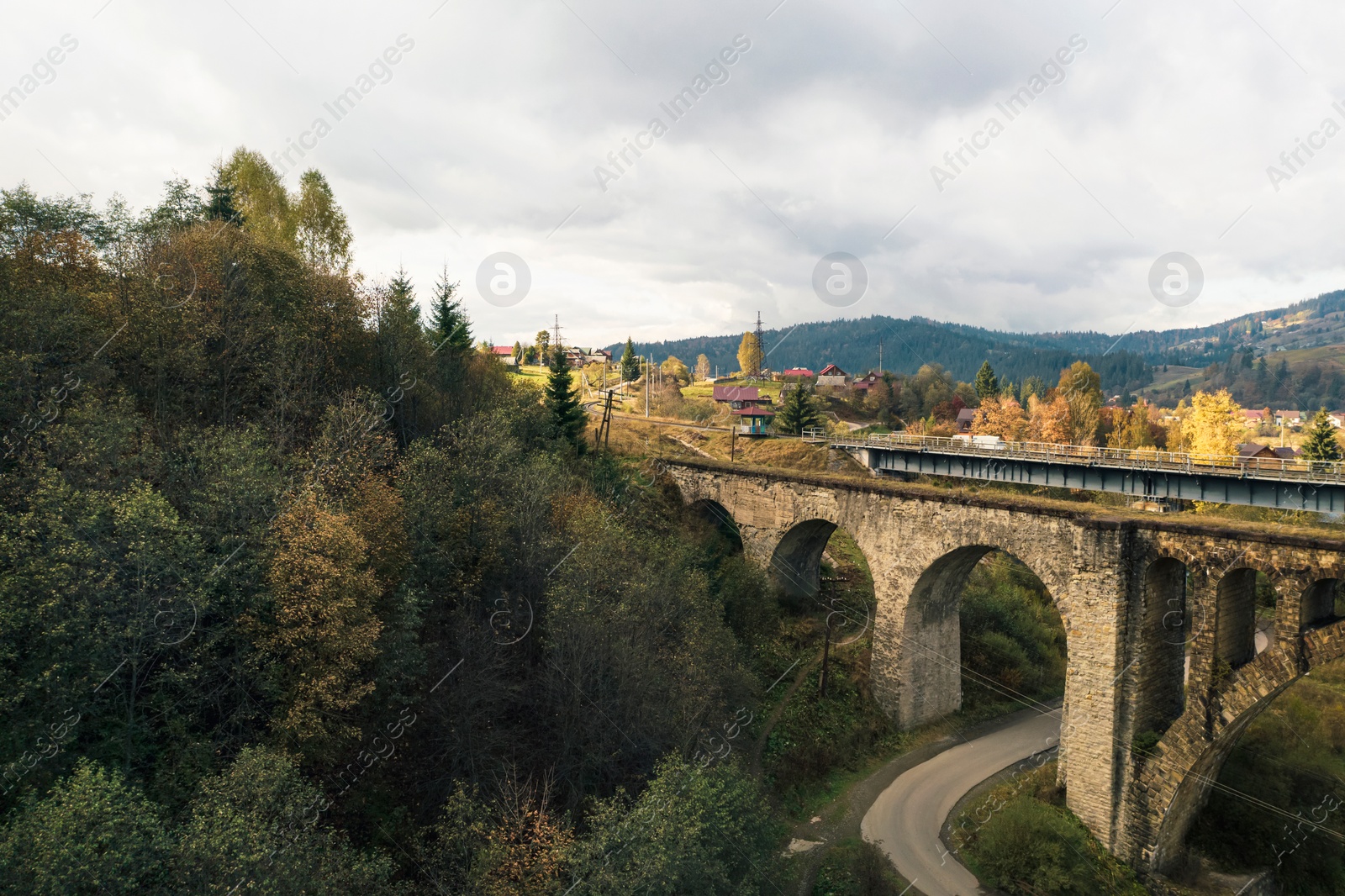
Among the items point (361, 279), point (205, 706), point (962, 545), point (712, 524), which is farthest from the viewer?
point (712, 524)

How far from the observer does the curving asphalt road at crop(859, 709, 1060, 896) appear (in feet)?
80.0

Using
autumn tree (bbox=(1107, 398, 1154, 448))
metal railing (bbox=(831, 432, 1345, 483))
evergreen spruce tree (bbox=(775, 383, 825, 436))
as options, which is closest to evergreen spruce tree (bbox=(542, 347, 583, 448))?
metal railing (bbox=(831, 432, 1345, 483))

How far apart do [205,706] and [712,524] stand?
100ft

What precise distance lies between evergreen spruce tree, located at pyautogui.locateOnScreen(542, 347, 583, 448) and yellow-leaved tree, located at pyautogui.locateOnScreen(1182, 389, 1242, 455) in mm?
51219

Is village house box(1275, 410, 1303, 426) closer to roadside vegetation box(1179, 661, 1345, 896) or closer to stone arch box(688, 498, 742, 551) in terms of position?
roadside vegetation box(1179, 661, 1345, 896)

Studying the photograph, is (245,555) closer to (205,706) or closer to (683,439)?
(205,706)

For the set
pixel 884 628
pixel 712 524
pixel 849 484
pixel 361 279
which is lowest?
pixel 884 628

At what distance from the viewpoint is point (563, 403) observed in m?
47.3

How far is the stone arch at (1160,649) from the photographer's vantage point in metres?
24.3

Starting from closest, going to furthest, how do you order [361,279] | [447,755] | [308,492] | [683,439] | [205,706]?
[205,706] → [308,492] → [447,755] → [361,279] → [683,439]

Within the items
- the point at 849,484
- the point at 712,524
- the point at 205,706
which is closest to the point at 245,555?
the point at 205,706

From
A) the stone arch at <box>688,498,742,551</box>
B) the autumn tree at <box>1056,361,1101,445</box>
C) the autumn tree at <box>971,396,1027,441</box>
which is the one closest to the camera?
the stone arch at <box>688,498,742,551</box>

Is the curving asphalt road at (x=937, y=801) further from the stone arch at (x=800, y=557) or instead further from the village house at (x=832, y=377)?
the village house at (x=832, y=377)

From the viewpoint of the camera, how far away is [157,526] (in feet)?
56.3
